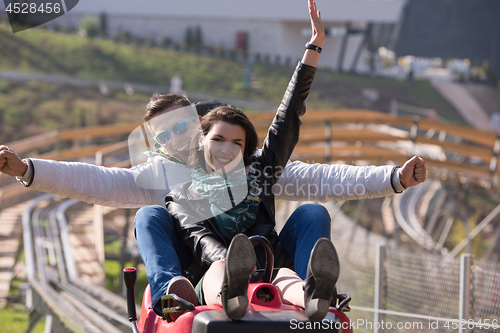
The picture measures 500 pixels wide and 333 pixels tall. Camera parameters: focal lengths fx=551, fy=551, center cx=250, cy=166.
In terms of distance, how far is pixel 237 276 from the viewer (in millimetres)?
1396

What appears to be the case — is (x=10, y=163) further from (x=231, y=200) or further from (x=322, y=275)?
(x=322, y=275)

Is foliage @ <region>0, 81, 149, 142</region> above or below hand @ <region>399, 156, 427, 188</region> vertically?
below

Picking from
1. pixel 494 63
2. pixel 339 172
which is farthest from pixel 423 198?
pixel 494 63

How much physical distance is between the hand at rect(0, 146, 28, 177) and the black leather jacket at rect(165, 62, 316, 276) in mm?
512

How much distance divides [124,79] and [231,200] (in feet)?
83.2

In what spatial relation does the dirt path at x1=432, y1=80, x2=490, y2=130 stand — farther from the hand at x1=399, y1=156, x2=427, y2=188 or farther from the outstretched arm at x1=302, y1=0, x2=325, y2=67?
the hand at x1=399, y1=156, x2=427, y2=188

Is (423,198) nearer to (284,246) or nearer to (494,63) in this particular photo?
(284,246)

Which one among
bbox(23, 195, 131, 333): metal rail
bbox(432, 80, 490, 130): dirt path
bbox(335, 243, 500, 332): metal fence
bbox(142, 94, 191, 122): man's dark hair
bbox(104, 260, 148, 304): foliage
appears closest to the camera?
bbox(142, 94, 191, 122): man's dark hair

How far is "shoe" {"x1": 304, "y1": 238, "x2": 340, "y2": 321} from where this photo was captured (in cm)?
142

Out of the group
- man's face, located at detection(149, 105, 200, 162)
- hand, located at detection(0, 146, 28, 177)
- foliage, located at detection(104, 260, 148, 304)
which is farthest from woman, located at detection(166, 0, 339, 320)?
foliage, located at detection(104, 260, 148, 304)

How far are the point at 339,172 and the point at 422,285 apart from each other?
2268mm

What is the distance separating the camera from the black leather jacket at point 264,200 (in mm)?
1825

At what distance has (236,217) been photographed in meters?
1.87

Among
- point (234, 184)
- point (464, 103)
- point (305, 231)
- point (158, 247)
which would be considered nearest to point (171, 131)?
point (234, 184)
